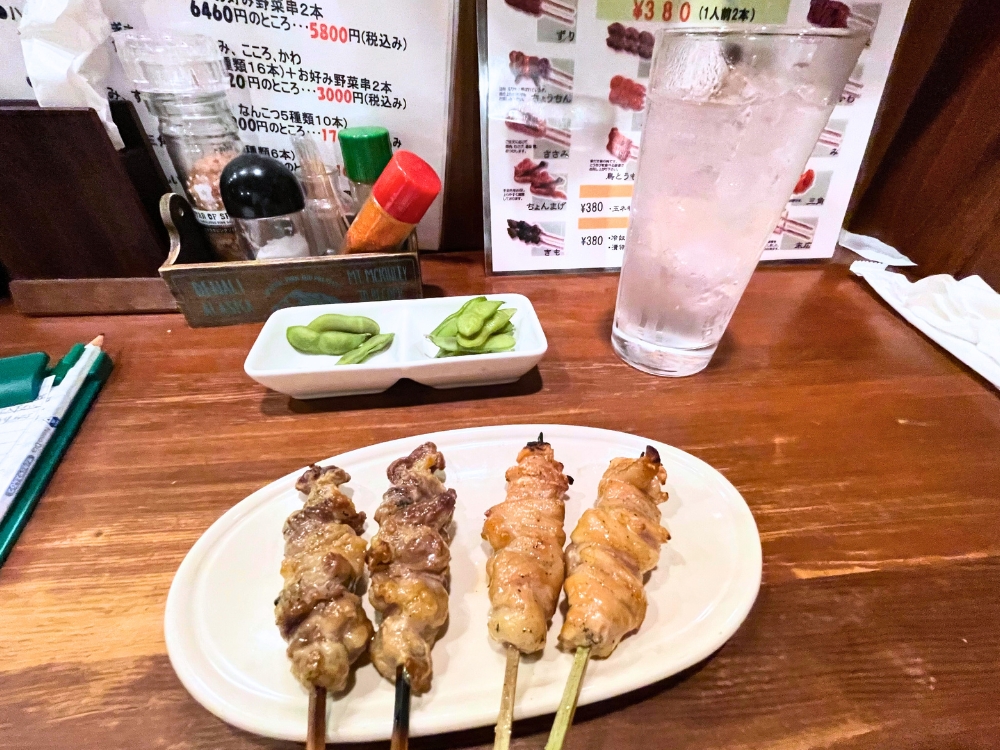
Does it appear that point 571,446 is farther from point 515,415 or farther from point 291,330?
point 291,330

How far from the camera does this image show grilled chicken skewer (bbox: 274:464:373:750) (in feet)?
2.67

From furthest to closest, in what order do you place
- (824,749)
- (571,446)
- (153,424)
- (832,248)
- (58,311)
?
(832,248) < (58,311) < (153,424) < (571,446) < (824,749)

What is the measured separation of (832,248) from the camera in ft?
7.11

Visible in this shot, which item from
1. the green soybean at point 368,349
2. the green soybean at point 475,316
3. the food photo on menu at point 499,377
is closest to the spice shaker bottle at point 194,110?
the food photo on menu at point 499,377

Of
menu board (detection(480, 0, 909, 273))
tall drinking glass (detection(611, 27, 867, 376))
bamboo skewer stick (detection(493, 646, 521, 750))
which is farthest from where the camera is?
menu board (detection(480, 0, 909, 273))

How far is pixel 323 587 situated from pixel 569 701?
445 millimetres

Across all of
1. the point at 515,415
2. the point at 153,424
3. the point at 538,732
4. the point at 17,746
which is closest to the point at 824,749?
the point at 538,732

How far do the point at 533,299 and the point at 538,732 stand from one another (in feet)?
4.60

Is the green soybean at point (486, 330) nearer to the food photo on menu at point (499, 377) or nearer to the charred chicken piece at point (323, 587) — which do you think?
the food photo on menu at point (499, 377)

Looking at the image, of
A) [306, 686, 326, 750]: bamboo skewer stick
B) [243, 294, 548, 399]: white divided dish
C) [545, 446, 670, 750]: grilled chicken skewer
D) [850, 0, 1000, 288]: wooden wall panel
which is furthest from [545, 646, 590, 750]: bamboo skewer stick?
[850, 0, 1000, 288]: wooden wall panel

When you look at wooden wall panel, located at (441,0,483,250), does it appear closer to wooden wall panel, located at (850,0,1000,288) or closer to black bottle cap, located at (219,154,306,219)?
black bottle cap, located at (219,154,306,219)

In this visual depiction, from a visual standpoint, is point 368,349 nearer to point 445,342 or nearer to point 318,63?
point 445,342

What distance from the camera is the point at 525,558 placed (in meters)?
0.97

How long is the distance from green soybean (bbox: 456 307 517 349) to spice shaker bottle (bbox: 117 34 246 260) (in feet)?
3.00
